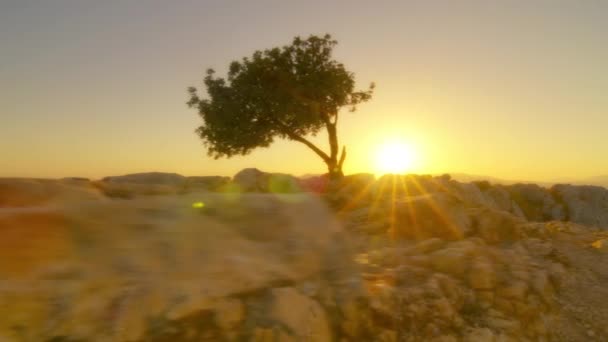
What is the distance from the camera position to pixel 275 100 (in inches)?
848

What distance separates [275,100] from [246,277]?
62.8ft

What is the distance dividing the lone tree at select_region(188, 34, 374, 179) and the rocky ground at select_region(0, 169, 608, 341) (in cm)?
1734

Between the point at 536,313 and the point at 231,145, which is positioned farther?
the point at 231,145

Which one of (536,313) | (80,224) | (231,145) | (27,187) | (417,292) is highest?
(231,145)

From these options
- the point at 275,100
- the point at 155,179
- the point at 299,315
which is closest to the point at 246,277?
the point at 299,315

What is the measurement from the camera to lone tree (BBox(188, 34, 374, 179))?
71.2 feet

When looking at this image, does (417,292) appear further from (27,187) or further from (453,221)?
(27,187)

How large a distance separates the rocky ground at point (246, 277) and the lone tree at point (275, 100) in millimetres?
17340

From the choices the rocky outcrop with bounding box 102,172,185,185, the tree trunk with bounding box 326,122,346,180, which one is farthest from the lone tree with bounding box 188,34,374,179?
the rocky outcrop with bounding box 102,172,185,185

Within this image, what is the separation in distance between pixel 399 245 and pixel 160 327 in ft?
9.76

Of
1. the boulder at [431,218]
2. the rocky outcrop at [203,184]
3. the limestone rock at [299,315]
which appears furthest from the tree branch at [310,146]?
the limestone rock at [299,315]

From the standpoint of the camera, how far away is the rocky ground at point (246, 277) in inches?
90.2

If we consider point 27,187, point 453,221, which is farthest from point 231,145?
point 27,187

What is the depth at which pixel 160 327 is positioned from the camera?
232 centimetres
